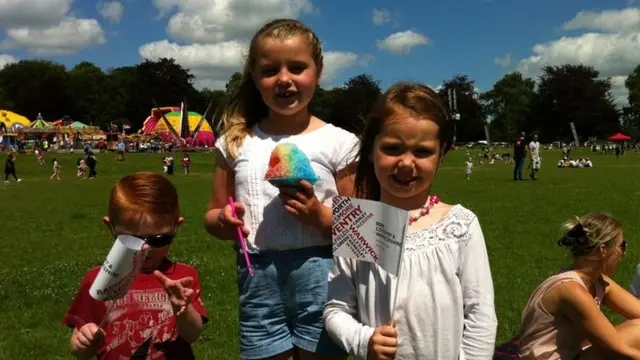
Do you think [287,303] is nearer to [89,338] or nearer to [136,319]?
[136,319]

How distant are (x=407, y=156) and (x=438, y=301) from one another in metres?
0.57

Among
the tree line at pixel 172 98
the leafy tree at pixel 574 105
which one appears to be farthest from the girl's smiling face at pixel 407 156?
the leafy tree at pixel 574 105

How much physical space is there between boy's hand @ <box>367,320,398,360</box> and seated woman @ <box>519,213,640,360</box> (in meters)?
1.76

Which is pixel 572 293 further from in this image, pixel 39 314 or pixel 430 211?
pixel 39 314

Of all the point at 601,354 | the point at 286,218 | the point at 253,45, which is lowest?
the point at 601,354

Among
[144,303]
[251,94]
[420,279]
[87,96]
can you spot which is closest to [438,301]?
[420,279]

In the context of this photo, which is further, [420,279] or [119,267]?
[420,279]

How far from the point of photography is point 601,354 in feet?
11.3

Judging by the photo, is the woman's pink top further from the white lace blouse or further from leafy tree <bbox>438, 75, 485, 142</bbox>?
leafy tree <bbox>438, 75, 485, 142</bbox>

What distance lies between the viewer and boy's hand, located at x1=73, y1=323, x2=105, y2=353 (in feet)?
7.63

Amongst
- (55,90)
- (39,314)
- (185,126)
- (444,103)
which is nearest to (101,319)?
(444,103)

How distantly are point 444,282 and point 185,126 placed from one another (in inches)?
2387

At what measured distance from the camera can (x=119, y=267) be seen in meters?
2.08

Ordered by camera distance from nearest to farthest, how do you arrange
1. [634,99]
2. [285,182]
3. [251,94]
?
1. [285,182]
2. [251,94]
3. [634,99]
